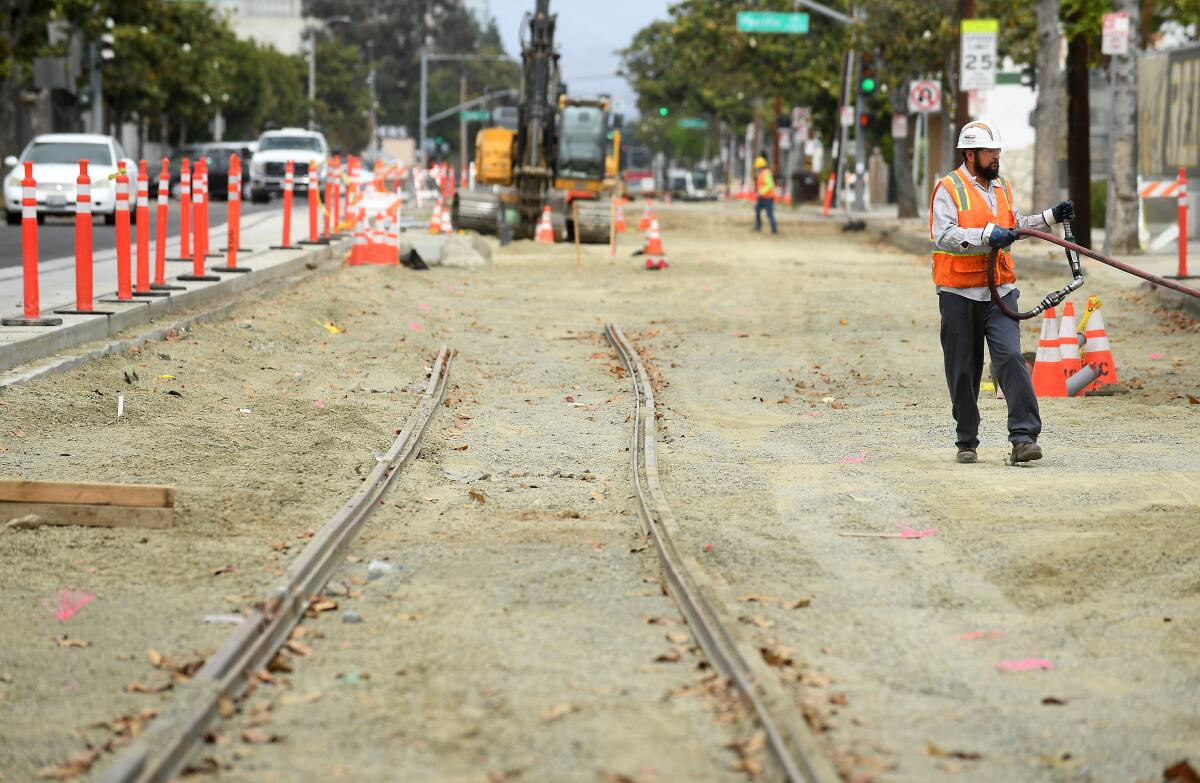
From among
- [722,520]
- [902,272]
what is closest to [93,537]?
[722,520]

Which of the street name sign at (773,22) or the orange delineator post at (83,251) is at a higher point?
the street name sign at (773,22)

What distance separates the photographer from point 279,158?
55156 mm

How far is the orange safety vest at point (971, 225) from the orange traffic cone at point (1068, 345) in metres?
3.19

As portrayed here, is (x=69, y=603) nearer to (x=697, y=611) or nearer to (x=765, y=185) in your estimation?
(x=697, y=611)

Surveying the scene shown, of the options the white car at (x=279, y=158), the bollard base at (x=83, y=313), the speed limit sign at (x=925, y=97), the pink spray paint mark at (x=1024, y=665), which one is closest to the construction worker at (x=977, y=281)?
the pink spray paint mark at (x=1024, y=665)

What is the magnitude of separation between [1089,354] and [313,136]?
148ft

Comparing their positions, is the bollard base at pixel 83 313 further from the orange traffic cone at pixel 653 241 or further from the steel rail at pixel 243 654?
the orange traffic cone at pixel 653 241

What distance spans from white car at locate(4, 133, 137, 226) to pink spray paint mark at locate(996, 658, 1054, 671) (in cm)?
3044

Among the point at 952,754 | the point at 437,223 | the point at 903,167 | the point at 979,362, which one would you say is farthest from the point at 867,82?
the point at 952,754

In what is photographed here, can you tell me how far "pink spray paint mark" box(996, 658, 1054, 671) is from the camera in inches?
264

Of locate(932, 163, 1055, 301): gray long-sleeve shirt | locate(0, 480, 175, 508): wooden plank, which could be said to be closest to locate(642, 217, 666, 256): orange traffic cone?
locate(932, 163, 1055, 301): gray long-sleeve shirt

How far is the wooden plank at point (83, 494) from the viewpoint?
8820 millimetres

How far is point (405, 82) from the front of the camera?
13738 centimetres

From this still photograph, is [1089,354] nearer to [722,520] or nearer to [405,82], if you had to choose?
[722,520]
